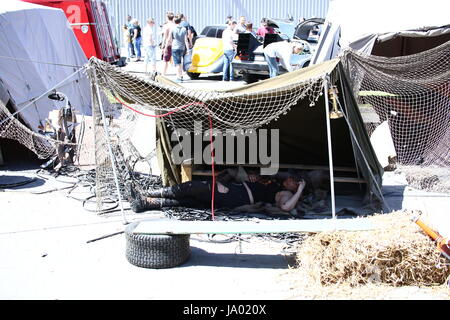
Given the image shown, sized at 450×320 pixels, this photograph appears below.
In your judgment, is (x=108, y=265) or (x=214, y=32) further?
(x=214, y=32)

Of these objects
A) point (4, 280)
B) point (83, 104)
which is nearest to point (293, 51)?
point (83, 104)

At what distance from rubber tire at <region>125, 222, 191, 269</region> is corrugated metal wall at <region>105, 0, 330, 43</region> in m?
23.2

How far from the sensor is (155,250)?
15.0ft

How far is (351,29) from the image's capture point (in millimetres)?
9805

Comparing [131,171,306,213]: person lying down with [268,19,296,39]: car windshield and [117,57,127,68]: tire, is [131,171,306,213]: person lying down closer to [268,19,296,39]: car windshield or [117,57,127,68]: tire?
[268,19,296,39]: car windshield

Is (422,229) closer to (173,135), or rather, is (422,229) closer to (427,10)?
(173,135)

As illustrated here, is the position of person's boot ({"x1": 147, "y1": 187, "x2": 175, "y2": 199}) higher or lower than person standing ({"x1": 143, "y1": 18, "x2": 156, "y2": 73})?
lower

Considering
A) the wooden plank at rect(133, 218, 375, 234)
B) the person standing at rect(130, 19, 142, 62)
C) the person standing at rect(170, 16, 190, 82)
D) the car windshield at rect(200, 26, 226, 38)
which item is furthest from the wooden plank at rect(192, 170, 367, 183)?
the person standing at rect(130, 19, 142, 62)

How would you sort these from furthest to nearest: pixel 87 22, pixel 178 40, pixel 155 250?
pixel 87 22, pixel 178 40, pixel 155 250

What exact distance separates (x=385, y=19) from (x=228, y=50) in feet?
22.6

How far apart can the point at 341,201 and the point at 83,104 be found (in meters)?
7.07

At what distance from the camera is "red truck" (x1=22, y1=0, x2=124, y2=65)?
15766 millimetres

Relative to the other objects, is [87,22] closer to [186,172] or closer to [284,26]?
[284,26]

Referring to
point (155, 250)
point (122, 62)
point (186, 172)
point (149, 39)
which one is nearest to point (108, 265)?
point (155, 250)
